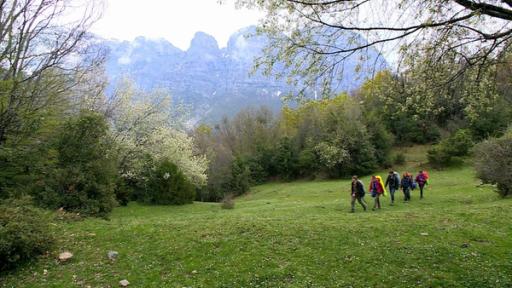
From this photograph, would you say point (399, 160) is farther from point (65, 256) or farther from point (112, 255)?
point (65, 256)

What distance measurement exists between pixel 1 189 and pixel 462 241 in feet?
68.9

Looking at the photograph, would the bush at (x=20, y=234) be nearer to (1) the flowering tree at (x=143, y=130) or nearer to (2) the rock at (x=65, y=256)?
(2) the rock at (x=65, y=256)

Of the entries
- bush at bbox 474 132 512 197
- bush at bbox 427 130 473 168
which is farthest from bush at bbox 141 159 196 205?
bush at bbox 427 130 473 168

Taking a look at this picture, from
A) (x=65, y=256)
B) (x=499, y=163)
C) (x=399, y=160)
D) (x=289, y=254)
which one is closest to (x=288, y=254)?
(x=289, y=254)

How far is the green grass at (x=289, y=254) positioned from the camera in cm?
905

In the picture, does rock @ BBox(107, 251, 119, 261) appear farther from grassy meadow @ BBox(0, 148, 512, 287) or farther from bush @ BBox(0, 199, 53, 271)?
bush @ BBox(0, 199, 53, 271)

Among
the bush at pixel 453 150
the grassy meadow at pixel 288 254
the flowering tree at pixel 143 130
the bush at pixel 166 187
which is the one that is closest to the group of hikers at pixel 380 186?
the grassy meadow at pixel 288 254

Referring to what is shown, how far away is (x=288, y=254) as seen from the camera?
10.7 meters

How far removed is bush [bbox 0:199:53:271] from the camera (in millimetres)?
9727

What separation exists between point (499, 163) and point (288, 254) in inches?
699

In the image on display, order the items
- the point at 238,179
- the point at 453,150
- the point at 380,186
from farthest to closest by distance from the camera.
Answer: the point at 238,179
the point at 453,150
the point at 380,186

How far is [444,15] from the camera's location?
22.2ft

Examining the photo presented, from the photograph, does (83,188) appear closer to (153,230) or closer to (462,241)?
(153,230)

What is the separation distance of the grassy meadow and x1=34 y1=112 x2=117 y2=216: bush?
222 inches
